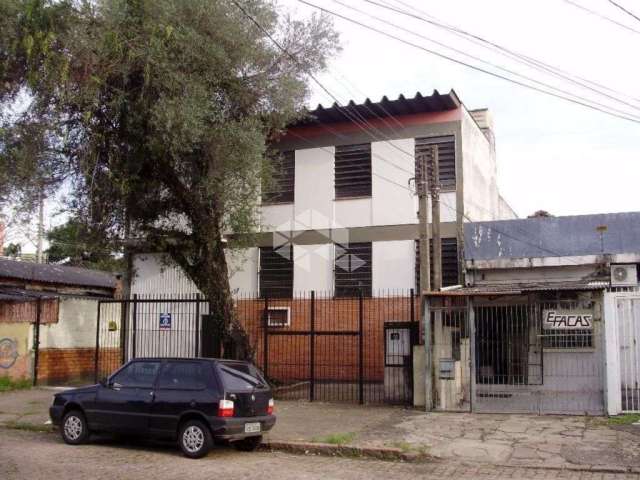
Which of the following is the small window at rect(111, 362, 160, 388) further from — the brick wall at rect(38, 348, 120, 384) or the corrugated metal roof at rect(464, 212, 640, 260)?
the corrugated metal roof at rect(464, 212, 640, 260)

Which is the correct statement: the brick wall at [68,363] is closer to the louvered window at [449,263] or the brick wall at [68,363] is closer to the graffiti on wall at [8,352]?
the graffiti on wall at [8,352]

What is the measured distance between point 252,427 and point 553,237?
464 inches

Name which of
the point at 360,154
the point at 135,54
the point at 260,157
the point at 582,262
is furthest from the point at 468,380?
the point at 135,54

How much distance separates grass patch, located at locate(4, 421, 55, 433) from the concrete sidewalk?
3cm

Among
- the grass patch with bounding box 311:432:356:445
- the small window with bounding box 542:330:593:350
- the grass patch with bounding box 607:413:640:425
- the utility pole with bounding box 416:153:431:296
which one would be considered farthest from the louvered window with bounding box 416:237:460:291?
the grass patch with bounding box 311:432:356:445

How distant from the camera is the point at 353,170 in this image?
2083 centimetres

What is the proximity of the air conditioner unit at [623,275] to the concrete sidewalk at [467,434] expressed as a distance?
3653mm

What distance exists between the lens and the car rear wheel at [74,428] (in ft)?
35.4

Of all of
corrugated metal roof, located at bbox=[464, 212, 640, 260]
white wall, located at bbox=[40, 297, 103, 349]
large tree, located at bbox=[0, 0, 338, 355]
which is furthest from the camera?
white wall, located at bbox=[40, 297, 103, 349]

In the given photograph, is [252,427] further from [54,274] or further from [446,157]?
[54,274]

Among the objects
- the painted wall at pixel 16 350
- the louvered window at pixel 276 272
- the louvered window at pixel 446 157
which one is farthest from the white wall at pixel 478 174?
the painted wall at pixel 16 350

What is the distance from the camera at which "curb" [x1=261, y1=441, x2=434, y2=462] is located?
1012cm

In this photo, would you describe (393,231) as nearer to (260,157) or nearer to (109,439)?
(260,157)

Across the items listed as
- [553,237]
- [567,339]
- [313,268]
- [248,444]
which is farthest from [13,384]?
[553,237]
